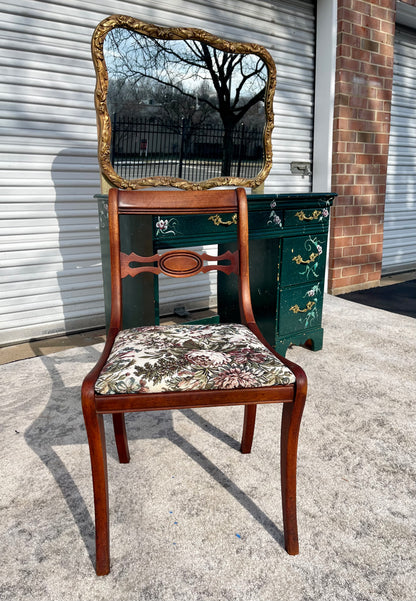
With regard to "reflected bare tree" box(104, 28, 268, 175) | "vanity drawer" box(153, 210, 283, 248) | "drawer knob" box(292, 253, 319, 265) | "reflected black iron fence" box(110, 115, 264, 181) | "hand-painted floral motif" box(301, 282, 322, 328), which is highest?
"reflected bare tree" box(104, 28, 268, 175)

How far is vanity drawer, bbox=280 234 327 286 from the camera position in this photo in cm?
283

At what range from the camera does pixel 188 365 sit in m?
1.34

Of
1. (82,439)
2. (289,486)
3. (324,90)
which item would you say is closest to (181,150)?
(324,90)

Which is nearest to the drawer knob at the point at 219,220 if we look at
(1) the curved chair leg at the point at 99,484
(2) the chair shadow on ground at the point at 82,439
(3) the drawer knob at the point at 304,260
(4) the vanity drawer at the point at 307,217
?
(4) the vanity drawer at the point at 307,217

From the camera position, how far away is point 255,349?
147 cm

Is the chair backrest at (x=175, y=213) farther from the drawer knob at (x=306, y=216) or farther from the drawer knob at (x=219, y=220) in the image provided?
the drawer knob at (x=306, y=216)

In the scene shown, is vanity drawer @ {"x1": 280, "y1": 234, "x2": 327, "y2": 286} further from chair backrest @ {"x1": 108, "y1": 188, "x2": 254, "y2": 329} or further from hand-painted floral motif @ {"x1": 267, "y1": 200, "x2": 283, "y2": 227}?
chair backrest @ {"x1": 108, "y1": 188, "x2": 254, "y2": 329}

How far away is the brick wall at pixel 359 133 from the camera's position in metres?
4.33

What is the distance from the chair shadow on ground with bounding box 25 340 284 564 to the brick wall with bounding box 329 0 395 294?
3.03 m

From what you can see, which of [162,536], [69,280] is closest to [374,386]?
[162,536]

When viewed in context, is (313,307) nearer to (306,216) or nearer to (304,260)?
(304,260)

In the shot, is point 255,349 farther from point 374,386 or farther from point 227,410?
point 374,386

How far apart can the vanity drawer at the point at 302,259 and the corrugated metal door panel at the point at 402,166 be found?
312cm

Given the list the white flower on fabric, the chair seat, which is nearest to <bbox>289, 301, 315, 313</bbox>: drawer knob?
the chair seat
